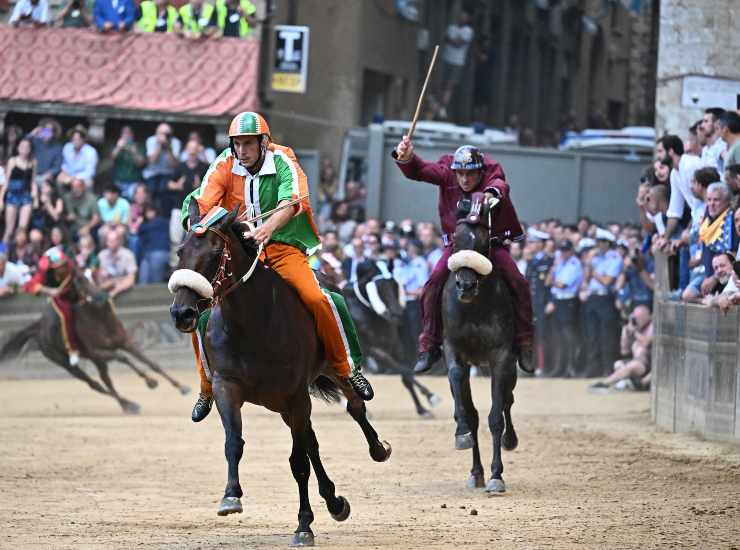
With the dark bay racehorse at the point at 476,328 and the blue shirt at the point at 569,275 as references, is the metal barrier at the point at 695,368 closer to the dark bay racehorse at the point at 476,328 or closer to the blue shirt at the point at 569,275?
the dark bay racehorse at the point at 476,328

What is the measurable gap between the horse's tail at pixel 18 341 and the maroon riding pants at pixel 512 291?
9340mm

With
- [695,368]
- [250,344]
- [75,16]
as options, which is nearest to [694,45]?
[695,368]

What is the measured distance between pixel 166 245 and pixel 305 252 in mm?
15299

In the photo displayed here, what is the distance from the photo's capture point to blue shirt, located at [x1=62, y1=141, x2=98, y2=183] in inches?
1042

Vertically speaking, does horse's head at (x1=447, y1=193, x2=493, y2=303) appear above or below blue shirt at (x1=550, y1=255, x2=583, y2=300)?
above

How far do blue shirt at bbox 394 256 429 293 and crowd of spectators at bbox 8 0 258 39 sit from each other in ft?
19.0

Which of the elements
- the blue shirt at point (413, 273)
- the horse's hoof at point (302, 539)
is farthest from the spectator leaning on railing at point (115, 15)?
the horse's hoof at point (302, 539)

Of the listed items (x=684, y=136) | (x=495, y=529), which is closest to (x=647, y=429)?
(x=684, y=136)

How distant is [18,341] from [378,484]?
10706mm

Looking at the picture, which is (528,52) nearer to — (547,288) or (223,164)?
(547,288)

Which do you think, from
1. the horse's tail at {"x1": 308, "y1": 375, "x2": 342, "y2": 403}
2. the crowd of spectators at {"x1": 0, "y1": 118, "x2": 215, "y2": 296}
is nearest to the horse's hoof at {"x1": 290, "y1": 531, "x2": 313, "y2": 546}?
the horse's tail at {"x1": 308, "y1": 375, "x2": 342, "y2": 403}

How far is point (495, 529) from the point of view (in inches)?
405

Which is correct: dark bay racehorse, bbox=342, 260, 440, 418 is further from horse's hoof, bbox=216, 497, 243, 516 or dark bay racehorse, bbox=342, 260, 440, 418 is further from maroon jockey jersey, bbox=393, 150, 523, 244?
horse's hoof, bbox=216, 497, 243, 516

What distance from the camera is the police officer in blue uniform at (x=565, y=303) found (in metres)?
24.2
